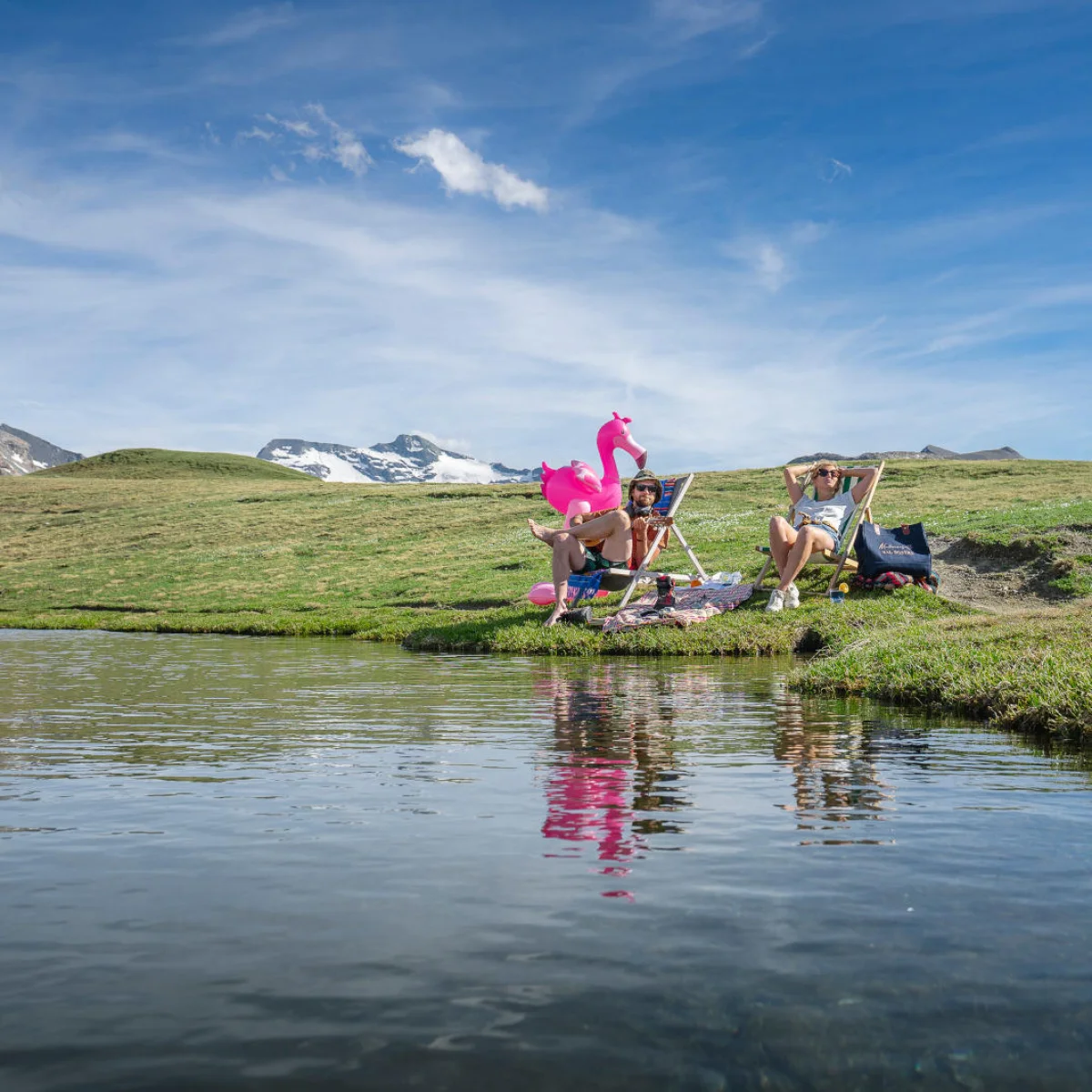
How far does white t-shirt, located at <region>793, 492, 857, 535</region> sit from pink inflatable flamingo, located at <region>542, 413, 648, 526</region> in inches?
146

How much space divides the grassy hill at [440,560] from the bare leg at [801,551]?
0.77 meters

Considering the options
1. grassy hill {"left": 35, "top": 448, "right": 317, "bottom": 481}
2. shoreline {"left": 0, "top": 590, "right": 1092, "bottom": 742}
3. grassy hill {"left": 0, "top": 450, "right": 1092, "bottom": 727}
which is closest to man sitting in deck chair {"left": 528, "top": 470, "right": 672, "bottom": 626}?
shoreline {"left": 0, "top": 590, "right": 1092, "bottom": 742}

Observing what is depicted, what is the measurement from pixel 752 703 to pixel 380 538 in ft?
123

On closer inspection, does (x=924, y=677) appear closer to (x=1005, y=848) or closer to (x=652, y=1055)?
(x=1005, y=848)

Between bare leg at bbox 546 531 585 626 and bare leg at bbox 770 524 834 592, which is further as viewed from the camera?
bare leg at bbox 546 531 585 626

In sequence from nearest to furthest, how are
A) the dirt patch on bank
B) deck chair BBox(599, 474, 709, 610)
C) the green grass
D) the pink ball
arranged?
the green grass → the dirt patch on bank → deck chair BBox(599, 474, 709, 610) → the pink ball

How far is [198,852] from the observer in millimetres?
5723

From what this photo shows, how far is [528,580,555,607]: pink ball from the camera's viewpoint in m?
23.8

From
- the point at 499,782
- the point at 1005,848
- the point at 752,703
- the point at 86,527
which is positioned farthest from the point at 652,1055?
the point at 86,527

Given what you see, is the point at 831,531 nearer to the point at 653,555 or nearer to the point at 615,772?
the point at 653,555

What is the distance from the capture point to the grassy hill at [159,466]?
12938 cm

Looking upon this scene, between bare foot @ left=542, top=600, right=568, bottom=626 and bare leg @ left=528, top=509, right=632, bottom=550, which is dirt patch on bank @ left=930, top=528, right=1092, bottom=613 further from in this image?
bare foot @ left=542, top=600, right=568, bottom=626

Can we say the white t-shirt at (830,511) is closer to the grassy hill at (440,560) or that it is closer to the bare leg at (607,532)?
the grassy hill at (440,560)

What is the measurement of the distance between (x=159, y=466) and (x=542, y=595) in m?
124
